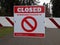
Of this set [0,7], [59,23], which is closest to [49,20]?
[59,23]

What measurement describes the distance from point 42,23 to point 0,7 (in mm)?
60992

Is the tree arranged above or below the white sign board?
below

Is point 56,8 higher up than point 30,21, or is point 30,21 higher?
point 30,21

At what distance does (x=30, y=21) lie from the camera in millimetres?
7195

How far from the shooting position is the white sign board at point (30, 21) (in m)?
7.00

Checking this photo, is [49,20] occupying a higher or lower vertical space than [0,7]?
higher

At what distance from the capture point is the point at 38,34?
23.2 feet

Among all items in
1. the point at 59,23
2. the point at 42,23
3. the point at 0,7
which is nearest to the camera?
the point at 42,23

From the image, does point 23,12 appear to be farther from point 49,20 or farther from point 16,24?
point 49,20

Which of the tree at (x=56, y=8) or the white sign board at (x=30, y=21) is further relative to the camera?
the tree at (x=56, y=8)

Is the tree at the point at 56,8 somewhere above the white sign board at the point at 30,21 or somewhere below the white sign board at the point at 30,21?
below

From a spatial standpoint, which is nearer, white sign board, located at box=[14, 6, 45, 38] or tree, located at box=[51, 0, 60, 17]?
white sign board, located at box=[14, 6, 45, 38]

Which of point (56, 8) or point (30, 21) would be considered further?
point (56, 8)

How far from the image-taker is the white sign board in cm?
700
